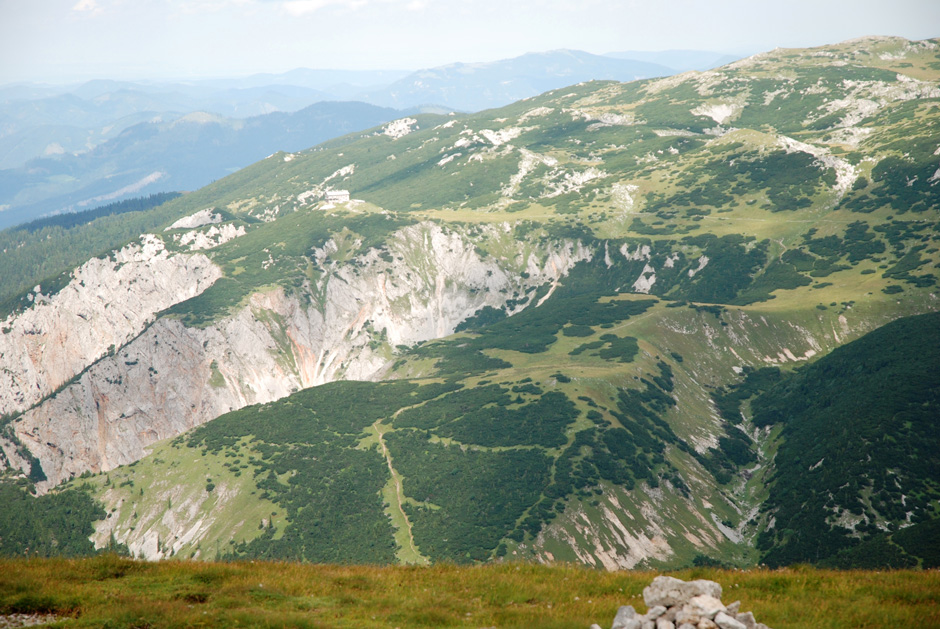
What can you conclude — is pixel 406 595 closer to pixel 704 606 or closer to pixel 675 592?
pixel 675 592

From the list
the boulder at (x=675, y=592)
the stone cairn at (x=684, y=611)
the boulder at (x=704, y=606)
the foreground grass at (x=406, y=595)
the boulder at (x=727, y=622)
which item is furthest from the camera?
the foreground grass at (x=406, y=595)

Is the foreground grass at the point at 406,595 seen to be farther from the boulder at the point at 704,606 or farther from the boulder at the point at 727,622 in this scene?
the boulder at the point at 727,622

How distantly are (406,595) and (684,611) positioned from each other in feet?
37.2

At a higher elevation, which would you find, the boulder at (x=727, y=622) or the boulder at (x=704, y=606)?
the boulder at (x=727, y=622)

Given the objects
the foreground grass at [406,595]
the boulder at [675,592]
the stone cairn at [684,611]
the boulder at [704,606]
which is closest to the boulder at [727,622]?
the stone cairn at [684,611]

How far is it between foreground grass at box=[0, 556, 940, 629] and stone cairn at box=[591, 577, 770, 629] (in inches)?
87.5

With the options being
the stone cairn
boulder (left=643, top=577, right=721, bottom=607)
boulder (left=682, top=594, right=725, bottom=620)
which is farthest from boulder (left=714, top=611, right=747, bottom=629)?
boulder (left=643, top=577, right=721, bottom=607)

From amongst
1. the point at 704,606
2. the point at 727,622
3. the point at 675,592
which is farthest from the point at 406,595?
the point at 727,622

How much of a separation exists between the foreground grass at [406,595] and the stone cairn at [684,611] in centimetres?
222

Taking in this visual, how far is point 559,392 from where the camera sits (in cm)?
12825

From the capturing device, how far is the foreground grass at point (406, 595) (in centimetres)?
2300

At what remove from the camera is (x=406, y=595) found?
86.9ft

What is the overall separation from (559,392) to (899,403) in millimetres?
57552

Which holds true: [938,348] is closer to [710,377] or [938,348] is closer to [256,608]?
[710,377]
